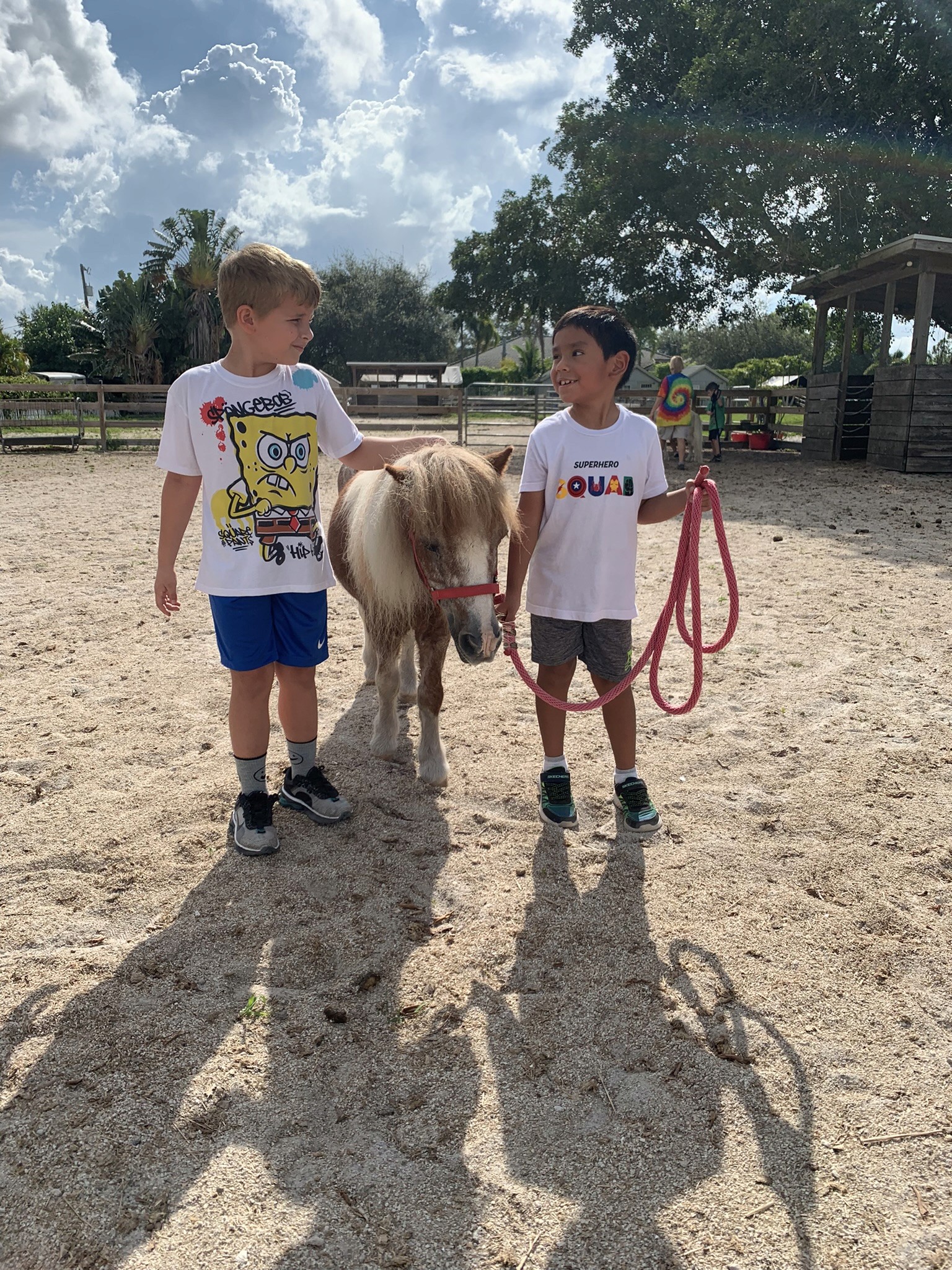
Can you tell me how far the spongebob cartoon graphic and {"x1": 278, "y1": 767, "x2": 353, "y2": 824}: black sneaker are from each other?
37.0 inches

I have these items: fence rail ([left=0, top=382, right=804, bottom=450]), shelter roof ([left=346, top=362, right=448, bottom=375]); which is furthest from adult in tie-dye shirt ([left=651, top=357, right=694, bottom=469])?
shelter roof ([left=346, top=362, right=448, bottom=375])

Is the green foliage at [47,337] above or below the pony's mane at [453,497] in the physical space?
above

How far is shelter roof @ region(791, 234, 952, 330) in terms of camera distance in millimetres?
11453

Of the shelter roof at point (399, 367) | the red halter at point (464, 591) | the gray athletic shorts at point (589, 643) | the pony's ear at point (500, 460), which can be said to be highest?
the shelter roof at point (399, 367)

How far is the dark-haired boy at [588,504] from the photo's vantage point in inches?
102

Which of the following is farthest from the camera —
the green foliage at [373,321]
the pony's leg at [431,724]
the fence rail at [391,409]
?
the green foliage at [373,321]

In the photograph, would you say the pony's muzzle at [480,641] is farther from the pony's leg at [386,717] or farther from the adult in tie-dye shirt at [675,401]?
the adult in tie-dye shirt at [675,401]

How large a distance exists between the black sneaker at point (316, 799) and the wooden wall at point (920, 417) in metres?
12.0

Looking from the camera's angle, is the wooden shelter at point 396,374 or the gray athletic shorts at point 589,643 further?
the wooden shelter at point 396,374

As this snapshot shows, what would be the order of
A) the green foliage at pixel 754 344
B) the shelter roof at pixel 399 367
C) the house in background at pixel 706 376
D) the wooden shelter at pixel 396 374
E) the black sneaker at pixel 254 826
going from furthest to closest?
the green foliage at pixel 754 344, the house in background at pixel 706 376, the wooden shelter at pixel 396 374, the shelter roof at pixel 399 367, the black sneaker at pixel 254 826

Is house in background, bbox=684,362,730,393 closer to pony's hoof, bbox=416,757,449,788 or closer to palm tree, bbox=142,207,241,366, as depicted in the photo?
palm tree, bbox=142,207,241,366

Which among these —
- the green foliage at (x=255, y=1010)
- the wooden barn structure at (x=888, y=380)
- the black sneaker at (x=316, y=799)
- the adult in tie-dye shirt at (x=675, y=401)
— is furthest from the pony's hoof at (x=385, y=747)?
the wooden barn structure at (x=888, y=380)

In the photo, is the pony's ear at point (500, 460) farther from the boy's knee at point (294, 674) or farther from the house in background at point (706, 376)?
the house in background at point (706, 376)

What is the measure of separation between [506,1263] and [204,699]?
312cm
